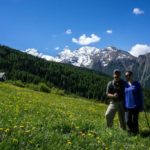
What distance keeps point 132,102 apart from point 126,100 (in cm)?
39

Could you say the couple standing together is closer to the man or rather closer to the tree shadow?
the man

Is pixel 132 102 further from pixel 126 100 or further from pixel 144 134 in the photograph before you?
pixel 144 134

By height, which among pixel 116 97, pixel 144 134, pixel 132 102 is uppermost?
pixel 116 97

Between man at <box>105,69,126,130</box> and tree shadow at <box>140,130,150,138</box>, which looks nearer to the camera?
tree shadow at <box>140,130,150,138</box>

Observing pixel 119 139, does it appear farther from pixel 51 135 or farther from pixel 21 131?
pixel 21 131

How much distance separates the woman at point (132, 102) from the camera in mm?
16172

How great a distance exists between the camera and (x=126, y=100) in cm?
1658

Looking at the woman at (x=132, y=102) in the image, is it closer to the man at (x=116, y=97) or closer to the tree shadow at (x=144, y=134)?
the tree shadow at (x=144, y=134)

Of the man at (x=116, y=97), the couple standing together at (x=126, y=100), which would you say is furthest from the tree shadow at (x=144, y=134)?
the man at (x=116, y=97)

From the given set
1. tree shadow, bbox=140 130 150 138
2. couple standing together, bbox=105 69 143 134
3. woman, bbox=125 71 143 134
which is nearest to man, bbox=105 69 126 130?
couple standing together, bbox=105 69 143 134

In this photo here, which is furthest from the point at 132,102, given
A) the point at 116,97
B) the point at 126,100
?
the point at 116,97

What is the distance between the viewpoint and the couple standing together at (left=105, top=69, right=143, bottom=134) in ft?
53.2

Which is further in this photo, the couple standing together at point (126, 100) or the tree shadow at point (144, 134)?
the couple standing together at point (126, 100)

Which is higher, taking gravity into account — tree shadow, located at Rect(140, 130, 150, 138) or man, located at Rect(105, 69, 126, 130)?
man, located at Rect(105, 69, 126, 130)
